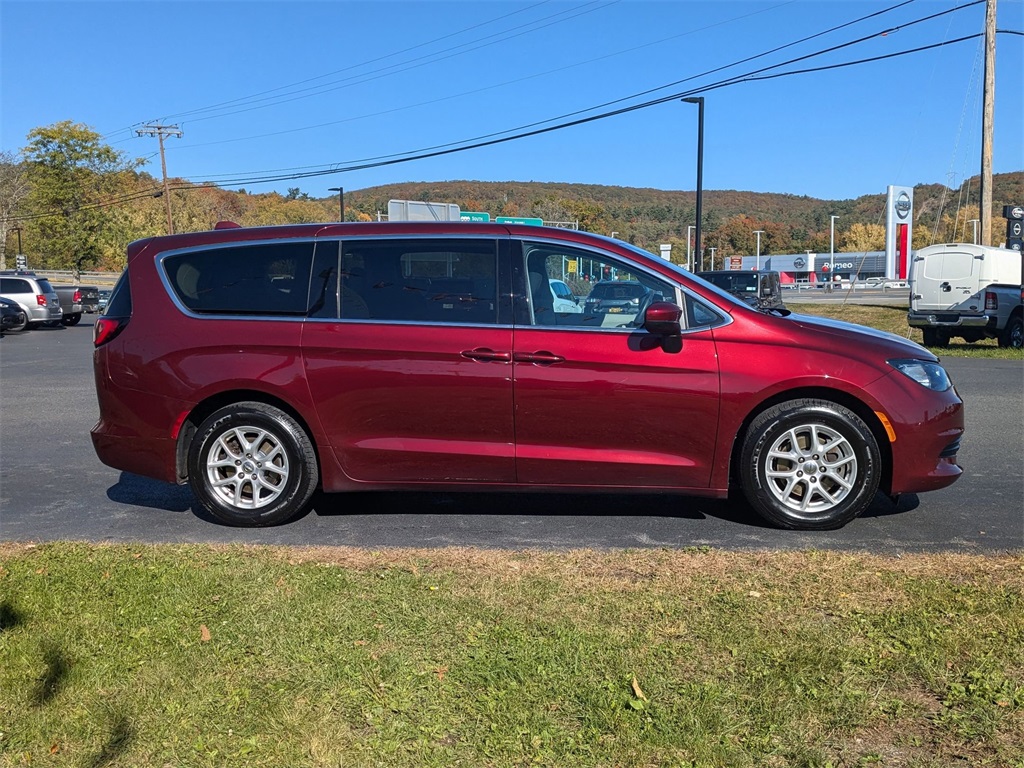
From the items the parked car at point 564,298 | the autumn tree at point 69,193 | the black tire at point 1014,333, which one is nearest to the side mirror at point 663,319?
the parked car at point 564,298

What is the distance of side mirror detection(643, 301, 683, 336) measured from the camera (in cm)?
527

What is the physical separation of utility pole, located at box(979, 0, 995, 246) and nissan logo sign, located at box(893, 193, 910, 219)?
66.3 feet

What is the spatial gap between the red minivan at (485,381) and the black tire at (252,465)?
0.04 ft

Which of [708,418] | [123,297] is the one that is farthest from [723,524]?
[123,297]

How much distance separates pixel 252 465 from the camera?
570 cm

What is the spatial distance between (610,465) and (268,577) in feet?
6.69

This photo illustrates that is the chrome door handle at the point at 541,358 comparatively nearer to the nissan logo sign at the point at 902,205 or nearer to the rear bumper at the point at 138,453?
the rear bumper at the point at 138,453

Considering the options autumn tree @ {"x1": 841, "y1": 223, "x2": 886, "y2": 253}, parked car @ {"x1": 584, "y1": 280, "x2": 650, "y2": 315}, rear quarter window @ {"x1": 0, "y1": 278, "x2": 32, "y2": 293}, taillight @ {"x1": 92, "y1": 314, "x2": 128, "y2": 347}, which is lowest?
taillight @ {"x1": 92, "y1": 314, "x2": 128, "y2": 347}

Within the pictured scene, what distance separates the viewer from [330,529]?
5.66 meters

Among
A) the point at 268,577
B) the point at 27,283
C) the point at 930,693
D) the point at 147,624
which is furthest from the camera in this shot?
the point at 27,283

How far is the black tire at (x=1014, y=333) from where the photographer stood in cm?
1814

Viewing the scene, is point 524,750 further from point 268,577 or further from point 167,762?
point 268,577

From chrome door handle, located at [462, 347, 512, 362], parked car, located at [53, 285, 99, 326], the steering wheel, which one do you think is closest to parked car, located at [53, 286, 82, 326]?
parked car, located at [53, 285, 99, 326]

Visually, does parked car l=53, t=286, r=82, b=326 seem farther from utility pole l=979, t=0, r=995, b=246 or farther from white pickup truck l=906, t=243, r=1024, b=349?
utility pole l=979, t=0, r=995, b=246
